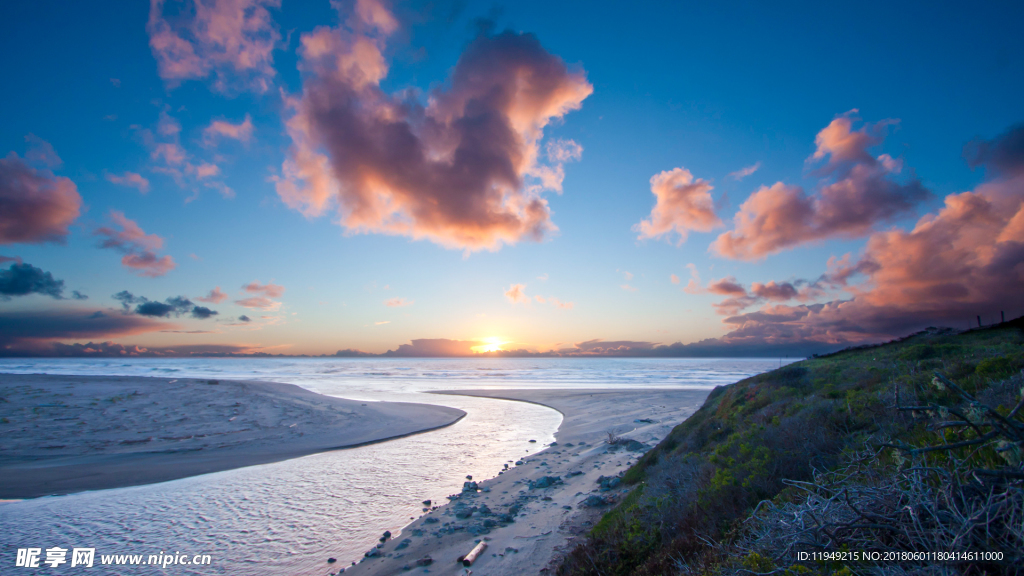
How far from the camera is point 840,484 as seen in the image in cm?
346

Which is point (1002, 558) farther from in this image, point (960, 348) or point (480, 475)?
point (960, 348)

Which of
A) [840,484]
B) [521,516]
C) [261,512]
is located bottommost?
[261,512]

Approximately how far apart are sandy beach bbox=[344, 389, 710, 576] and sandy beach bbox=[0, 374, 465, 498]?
7.82m

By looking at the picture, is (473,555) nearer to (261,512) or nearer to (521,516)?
(521,516)

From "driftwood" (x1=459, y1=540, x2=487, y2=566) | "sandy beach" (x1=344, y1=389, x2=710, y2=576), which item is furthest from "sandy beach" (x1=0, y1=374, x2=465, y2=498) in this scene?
"driftwood" (x1=459, y1=540, x2=487, y2=566)

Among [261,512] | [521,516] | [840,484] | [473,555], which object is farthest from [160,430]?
[840,484]

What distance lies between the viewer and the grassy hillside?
2.29m

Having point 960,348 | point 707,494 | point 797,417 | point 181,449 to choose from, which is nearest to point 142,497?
point 181,449

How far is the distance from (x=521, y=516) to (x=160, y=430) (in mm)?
16854

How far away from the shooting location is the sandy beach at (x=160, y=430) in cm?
1141

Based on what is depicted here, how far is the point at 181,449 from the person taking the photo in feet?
45.7

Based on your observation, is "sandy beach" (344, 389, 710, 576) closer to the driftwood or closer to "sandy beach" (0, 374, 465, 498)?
the driftwood

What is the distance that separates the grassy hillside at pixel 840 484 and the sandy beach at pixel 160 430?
12.6m

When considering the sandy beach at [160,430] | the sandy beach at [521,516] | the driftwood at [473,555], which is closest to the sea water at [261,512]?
the sandy beach at [521,516]
